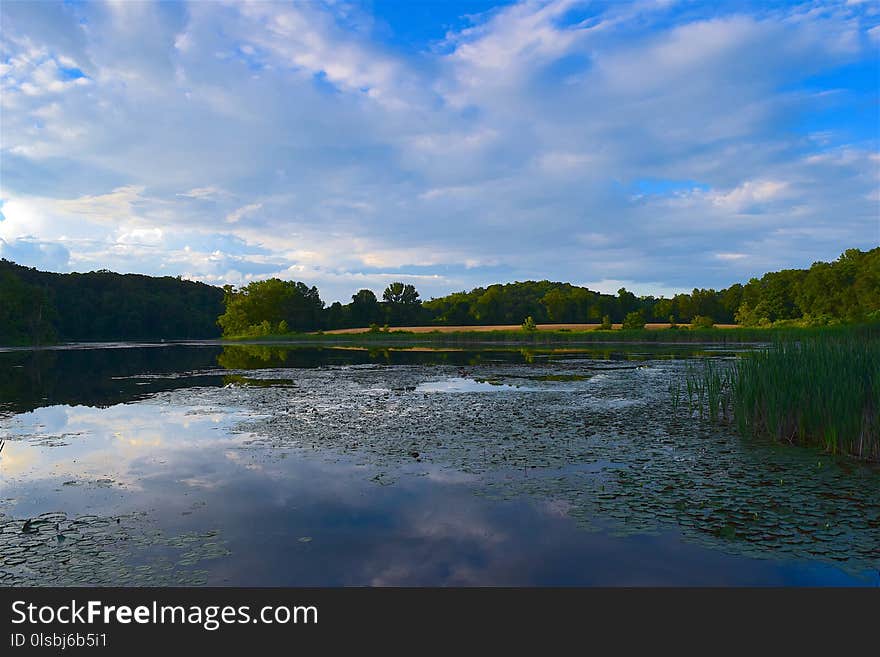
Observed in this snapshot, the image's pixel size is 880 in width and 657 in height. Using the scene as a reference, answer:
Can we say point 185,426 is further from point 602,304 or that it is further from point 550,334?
point 602,304

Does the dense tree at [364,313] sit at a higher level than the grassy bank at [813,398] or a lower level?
higher

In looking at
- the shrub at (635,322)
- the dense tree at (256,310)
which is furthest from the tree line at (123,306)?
the shrub at (635,322)

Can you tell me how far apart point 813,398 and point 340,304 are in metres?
135

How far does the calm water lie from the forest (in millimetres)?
81293

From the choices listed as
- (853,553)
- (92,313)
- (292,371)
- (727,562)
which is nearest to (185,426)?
(727,562)

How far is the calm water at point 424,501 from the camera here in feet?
20.4

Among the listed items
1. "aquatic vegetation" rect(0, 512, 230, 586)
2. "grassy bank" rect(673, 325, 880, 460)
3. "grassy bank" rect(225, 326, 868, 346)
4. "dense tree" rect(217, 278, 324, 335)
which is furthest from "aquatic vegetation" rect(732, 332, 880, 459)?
"dense tree" rect(217, 278, 324, 335)

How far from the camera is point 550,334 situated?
71.1 m

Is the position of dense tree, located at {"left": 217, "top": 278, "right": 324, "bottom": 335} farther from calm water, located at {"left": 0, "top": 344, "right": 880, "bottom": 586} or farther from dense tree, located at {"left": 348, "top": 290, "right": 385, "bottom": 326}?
calm water, located at {"left": 0, "top": 344, "right": 880, "bottom": 586}

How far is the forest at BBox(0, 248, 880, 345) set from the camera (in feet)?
299

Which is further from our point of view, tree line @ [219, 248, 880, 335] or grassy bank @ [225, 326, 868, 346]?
tree line @ [219, 248, 880, 335]

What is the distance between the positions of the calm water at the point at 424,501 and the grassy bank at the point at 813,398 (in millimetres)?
816

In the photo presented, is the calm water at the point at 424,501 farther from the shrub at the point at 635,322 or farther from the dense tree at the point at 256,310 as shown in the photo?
the dense tree at the point at 256,310

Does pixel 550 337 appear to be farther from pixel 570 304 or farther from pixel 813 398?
pixel 570 304
